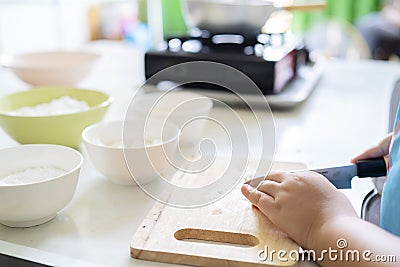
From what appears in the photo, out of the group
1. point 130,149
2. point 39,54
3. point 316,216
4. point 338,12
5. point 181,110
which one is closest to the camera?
point 316,216

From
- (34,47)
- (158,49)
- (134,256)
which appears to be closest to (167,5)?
(34,47)

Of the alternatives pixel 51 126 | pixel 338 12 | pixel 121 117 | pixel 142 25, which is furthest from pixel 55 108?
pixel 338 12

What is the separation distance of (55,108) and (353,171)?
0.49 m

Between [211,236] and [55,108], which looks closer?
[211,236]

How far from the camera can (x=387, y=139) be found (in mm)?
745

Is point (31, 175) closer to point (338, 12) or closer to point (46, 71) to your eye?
point (46, 71)

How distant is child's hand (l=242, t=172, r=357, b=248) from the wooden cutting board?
1 centimetres

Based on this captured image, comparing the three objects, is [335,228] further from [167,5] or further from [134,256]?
[167,5]

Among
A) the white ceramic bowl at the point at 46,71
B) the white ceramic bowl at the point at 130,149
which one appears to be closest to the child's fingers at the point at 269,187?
the white ceramic bowl at the point at 130,149

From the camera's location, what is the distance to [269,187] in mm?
607

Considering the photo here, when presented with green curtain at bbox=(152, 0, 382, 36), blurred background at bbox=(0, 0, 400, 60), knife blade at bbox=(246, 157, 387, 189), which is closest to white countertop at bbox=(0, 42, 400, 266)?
knife blade at bbox=(246, 157, 387, 189)

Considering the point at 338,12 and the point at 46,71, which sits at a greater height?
the point at 46,71

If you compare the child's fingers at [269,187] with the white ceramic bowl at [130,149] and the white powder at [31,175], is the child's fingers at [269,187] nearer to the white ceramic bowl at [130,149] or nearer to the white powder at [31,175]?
the white ceramic bowl at [130,149]

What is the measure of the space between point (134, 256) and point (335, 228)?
22 cm
